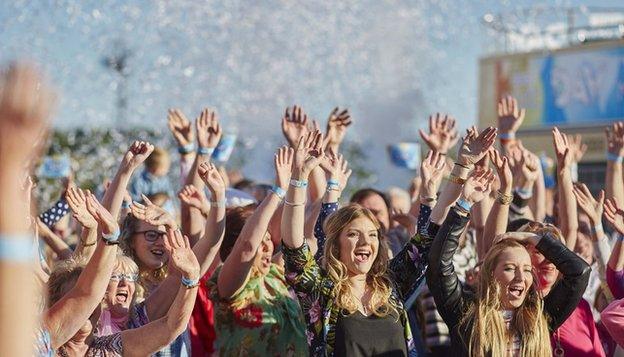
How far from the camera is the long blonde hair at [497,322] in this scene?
3932mm

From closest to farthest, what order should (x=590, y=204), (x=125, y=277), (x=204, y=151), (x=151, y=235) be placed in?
(x=125, y=277), (x=151, y=235), (x=590, y=204), (x=204, y=151)

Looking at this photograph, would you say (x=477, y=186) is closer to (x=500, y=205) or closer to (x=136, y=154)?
(x=500, y=205)

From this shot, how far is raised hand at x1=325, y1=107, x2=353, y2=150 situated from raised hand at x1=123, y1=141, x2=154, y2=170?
4.57 ft

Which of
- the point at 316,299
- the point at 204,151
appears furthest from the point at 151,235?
the point at 204,151

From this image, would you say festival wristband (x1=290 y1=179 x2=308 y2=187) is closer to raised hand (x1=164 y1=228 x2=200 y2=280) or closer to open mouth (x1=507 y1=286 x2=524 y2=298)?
raised hand (x1=164 y1=228 x2=200 y2=280)

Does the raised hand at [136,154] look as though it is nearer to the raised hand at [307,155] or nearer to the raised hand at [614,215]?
the raised hand at [307,155]

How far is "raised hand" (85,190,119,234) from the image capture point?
3.26m

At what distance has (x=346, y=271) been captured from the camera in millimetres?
4078

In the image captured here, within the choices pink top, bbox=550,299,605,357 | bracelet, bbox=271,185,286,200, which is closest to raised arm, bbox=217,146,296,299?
bracelet, bbox=271,185,286,200

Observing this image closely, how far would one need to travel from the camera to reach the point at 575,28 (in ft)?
83.1

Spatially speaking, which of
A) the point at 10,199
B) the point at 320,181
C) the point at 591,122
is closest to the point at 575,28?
the point at 591,122

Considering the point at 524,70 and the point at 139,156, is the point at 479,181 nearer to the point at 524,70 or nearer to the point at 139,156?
the point at 139,156

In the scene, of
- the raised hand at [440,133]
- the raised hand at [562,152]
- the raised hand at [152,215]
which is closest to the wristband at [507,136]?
the raised hand at [440,133]

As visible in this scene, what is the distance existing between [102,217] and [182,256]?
31 centimetres
